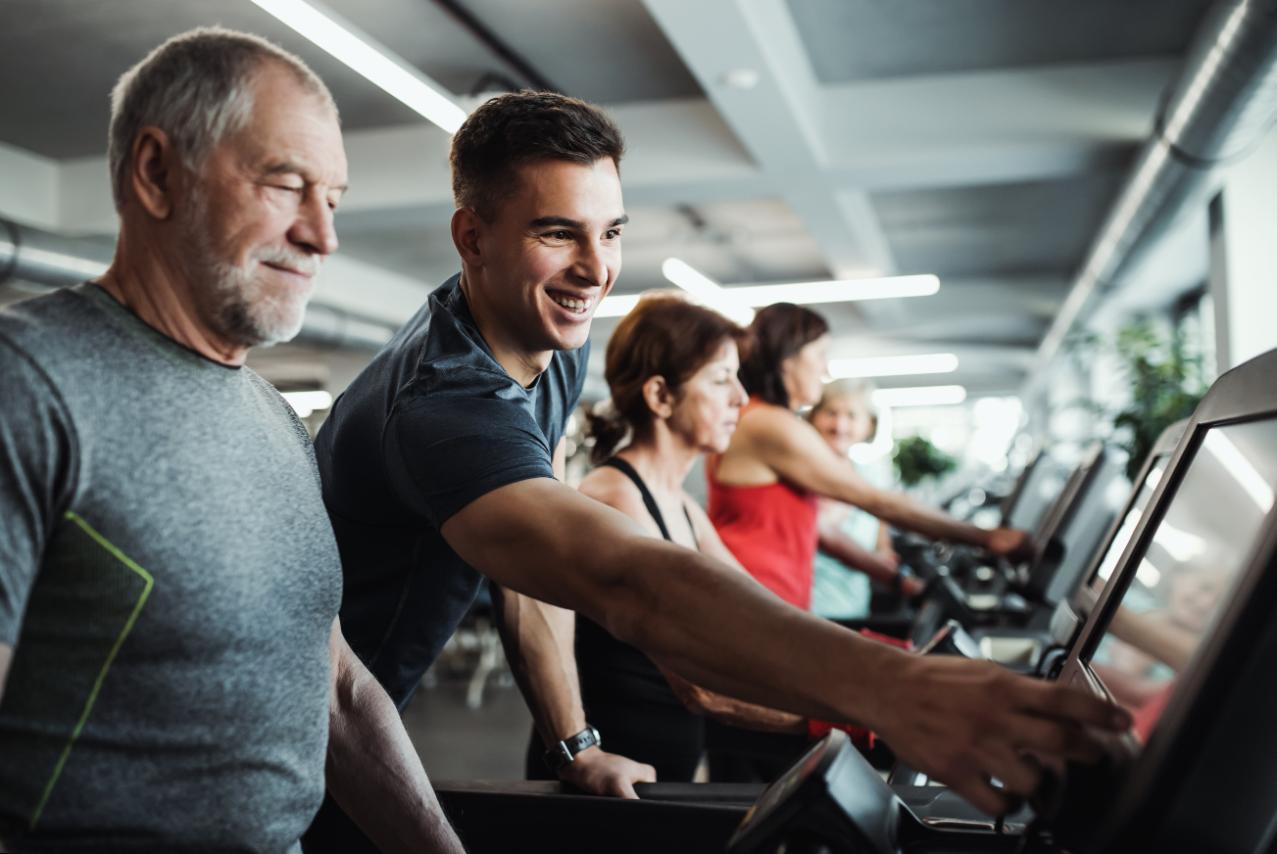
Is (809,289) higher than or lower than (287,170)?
higher

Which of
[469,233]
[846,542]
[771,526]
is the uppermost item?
[469,233]

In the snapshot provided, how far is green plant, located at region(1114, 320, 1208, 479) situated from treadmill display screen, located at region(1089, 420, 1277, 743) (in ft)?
13.6

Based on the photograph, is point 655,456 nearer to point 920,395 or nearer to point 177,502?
point 177,502

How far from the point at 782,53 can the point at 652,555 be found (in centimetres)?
470

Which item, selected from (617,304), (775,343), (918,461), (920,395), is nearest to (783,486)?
(775,343)

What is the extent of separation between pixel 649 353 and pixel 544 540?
119 cm

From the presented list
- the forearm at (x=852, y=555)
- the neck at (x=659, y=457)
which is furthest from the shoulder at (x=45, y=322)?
the forearm at (x=852, y=555)

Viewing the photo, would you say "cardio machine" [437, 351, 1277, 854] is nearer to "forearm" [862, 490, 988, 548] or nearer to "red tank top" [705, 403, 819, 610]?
"red tank top" [705, 403, 819, 610]

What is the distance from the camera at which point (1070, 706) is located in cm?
62

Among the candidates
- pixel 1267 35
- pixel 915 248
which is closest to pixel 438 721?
pixel 1267 35

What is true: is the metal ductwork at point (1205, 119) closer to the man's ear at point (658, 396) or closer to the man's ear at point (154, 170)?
the man's ear at point (658, 396)

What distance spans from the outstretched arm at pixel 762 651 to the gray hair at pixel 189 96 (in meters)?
0.41

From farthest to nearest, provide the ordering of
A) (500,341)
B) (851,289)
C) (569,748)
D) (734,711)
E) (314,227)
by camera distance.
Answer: (851,289) < (734,711) < (569,748) < (500,341) < (314,227)

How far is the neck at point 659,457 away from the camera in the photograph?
212 centimetres
